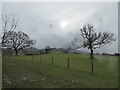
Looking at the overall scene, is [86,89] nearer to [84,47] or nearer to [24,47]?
[84,47]

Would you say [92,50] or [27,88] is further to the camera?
[92,50]

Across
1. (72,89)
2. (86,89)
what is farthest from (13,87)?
(86,89)

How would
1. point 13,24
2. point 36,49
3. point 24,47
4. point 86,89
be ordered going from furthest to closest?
point 36,49 → point 24,47 → point 13,24 → point 86,89

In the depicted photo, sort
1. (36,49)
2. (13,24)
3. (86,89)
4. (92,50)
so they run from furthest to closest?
(36,49) → (92,50) → (13,24) → (86,89)

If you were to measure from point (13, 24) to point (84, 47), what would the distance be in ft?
84.0

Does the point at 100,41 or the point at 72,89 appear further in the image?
the point at 100,41

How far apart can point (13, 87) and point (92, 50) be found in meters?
37.1

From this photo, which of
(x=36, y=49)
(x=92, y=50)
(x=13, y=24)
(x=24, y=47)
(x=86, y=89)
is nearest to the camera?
(x=86, y=89)

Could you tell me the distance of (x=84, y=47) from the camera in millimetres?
42906

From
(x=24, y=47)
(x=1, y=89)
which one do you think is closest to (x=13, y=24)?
(x=1, y=89)

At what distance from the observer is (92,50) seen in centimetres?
4162

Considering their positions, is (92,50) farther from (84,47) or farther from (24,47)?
(24,47)

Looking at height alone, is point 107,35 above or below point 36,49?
above

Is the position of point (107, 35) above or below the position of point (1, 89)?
above
